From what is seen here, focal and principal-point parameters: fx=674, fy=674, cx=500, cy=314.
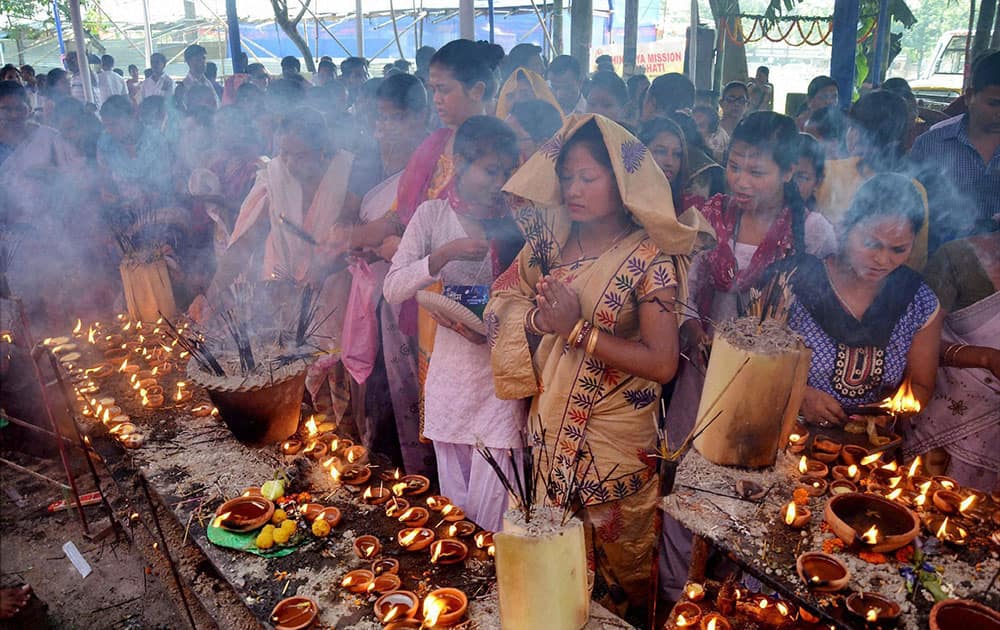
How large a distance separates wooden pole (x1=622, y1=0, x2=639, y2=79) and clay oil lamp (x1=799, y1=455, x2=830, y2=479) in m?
11.5

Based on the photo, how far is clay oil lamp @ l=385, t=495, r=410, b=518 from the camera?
2.49 meters

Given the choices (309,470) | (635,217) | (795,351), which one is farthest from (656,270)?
(309,470)

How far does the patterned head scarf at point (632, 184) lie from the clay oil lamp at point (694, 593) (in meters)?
1.15

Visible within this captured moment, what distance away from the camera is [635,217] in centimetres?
234

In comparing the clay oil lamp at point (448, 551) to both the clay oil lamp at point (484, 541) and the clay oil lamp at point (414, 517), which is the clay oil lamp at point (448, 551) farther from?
the clay oil lamp at point (414, 517)

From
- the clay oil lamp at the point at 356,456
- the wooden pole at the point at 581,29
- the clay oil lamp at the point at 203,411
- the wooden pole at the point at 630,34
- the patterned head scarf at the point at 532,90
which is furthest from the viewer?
the wooden pole at the point at 630,34

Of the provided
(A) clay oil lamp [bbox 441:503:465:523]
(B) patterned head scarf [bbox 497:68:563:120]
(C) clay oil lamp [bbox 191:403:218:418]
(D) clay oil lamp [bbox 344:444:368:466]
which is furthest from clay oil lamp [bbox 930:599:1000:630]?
(B) patterned head scarf [bbox 497:68:563:120]

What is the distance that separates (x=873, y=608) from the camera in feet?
5.92

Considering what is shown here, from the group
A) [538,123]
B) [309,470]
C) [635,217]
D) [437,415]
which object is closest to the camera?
[635,217]

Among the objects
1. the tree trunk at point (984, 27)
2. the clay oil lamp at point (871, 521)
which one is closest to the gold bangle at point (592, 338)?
the clay oil lamp at point (871, 521)

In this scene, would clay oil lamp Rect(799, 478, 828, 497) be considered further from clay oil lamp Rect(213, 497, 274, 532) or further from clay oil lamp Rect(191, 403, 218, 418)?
clay oil lamp Rect(191, 403, 218, 418)

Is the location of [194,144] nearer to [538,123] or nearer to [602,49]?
[538,123]

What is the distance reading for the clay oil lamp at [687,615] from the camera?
2.12 meters

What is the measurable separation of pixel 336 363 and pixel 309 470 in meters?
1.35
